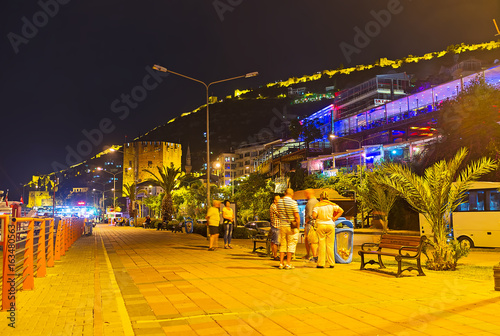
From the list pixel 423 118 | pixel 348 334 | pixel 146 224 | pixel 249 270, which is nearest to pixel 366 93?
pixel 423 118

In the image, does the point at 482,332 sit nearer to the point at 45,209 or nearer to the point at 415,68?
the point at 45,209

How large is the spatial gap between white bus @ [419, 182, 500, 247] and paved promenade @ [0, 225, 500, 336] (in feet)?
33.2

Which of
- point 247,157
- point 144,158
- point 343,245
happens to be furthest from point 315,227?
point 144,158

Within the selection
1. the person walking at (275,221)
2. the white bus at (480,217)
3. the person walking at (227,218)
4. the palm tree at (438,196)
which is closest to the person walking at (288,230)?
the person walking at (275,221)

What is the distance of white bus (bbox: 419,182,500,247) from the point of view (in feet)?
61.2

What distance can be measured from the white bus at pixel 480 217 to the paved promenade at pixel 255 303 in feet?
33.2

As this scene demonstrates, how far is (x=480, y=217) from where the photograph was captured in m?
19.0

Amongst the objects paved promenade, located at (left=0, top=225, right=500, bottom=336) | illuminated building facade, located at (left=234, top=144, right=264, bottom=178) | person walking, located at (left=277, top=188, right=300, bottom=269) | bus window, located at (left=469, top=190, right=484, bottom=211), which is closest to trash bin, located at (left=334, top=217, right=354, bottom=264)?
paved promenade, located at (left=0, top=225, right=500, bottom=336)

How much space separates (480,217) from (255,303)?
50.5 feet

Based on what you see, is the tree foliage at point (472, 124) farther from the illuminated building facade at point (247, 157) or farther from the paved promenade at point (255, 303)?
the illuminated building facade at point (247, 157)

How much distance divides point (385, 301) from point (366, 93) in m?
74.2

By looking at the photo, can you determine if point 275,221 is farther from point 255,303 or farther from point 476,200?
point 476,200

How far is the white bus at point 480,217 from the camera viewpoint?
18641mm

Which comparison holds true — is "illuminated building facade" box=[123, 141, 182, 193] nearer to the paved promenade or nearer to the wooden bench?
the paved promenade
